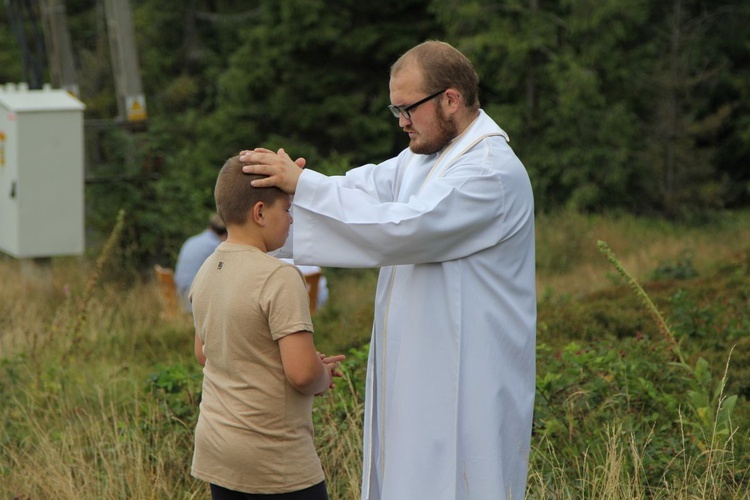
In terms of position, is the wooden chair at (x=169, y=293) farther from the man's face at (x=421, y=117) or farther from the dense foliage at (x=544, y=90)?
the dense foliage at (x=544, y=90)

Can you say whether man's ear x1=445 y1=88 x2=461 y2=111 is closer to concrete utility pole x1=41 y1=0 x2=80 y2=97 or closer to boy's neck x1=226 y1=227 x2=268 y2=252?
boy's neck x1=226 y1=227 x2=268 y2=252

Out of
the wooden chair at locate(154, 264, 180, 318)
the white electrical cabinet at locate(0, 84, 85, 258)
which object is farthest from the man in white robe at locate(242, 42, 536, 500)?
the white electrical cabinet at locate(0, 84, 85, 258)

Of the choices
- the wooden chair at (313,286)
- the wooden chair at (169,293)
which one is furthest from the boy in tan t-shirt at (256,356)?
the wooden chair at (169,293)

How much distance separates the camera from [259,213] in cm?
332

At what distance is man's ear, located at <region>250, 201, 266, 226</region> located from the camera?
A: 3.30 metres

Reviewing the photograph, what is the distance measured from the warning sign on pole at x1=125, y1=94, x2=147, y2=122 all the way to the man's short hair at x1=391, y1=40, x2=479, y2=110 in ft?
29.0

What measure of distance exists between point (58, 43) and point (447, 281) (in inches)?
425

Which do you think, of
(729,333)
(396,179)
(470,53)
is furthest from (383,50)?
(396,179)

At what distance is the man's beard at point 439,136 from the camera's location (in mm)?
3658

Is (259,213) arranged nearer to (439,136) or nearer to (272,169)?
(272,169)

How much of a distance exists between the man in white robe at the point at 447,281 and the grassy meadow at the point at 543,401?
0.63 m

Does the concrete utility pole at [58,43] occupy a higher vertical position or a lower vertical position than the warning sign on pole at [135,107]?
higher

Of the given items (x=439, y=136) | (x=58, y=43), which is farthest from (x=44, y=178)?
(x=439, y=136)

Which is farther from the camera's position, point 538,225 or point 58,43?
point 538,225
